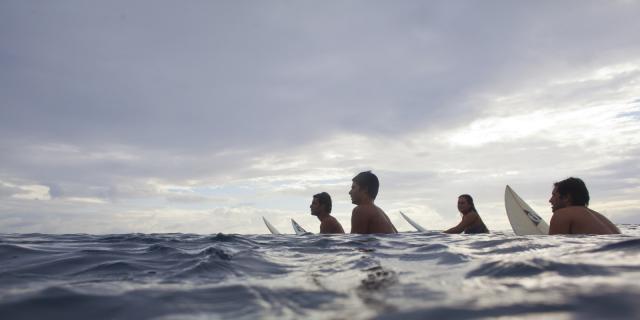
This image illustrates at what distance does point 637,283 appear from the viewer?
117 inches

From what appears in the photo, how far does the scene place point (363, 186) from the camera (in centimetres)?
905

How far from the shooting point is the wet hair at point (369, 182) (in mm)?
9055

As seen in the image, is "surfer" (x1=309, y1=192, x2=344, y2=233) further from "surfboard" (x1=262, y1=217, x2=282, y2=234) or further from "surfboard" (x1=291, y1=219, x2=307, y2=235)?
"surfboard" (x1=262, y1=217, x2=282, y2=234)

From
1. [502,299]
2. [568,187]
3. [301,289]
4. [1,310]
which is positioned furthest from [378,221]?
[1,310]

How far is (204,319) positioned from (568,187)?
7085 millimetres

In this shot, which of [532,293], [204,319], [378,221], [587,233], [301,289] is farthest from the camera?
[378,221]

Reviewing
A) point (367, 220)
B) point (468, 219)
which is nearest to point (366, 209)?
point (367, 220)

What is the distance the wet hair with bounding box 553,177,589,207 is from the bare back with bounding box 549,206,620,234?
12 centimetres

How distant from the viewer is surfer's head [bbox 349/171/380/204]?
902 cm

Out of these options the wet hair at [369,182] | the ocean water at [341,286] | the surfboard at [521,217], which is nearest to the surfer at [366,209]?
the wet hair at [369,182]

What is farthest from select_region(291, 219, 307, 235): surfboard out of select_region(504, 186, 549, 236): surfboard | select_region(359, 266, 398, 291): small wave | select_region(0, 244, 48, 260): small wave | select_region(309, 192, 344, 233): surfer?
select_region(359, 266, 398, 291): small wave

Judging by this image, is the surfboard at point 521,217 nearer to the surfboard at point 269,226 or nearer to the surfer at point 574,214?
the surfer at point 574,214

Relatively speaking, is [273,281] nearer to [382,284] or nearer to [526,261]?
→ [382,284]

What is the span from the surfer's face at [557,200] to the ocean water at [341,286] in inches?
83.0
